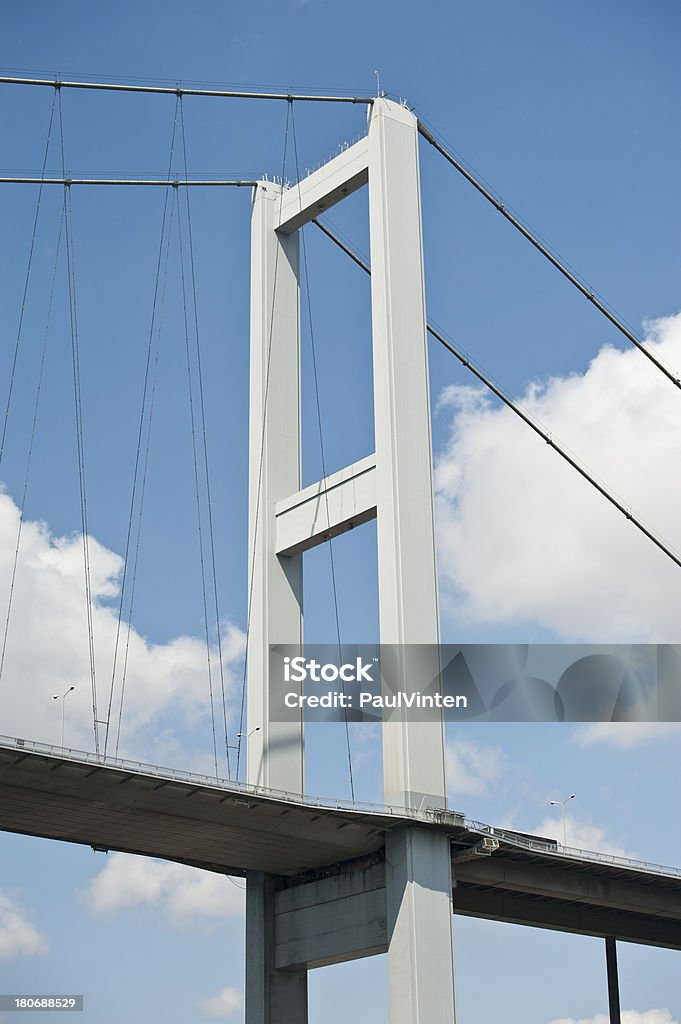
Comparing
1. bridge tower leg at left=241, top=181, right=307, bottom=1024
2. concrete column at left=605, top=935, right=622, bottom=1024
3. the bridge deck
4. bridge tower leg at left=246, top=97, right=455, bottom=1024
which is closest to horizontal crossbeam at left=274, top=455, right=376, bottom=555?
bridge tower leg at left=246, top=97, right=455, bottom=1024

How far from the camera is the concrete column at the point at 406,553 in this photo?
4175 cm

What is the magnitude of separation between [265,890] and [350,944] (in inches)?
177

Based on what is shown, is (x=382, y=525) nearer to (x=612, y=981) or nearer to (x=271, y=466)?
(x=271, y=466)

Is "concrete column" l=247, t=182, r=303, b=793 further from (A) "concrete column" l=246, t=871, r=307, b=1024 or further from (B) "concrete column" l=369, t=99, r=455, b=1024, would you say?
(B) "concrete column" l=369, t=99, r=455, b=1024

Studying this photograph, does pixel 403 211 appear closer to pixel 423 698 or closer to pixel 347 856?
pixel 423 698

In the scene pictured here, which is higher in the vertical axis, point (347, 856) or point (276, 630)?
point (276, 630)

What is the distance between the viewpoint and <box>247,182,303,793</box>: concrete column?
152 ft

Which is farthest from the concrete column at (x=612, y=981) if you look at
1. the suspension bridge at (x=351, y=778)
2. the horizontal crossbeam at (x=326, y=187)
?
the horizontal crossbeam at (x=326, y=187)

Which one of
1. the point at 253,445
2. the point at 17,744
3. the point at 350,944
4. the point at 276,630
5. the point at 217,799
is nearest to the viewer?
the point at 17,744

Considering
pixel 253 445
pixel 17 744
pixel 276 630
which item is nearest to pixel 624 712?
pixel 276 630

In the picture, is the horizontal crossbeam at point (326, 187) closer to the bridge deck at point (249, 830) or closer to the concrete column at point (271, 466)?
the concrete column at point (271, 466)

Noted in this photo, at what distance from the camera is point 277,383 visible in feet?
167

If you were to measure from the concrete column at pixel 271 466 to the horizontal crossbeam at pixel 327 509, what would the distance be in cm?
58

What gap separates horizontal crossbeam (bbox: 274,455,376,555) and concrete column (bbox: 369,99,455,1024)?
91 cm
